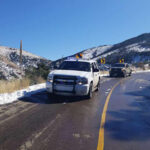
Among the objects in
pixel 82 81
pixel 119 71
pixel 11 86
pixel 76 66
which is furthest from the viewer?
pixel 119 71

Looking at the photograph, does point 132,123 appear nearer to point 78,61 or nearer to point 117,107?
point 117,107

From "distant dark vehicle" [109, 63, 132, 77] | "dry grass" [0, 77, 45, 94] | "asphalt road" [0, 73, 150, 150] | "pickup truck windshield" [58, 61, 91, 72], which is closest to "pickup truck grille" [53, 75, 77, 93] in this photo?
"asphalt road" [0, 73, 150, 150]

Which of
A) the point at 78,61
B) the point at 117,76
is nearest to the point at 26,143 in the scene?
the point at 78,61

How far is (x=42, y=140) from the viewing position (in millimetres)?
4145

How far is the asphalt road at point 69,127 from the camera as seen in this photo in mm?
3994

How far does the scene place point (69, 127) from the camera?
5020mm

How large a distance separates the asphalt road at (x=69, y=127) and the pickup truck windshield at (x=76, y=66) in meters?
2.51

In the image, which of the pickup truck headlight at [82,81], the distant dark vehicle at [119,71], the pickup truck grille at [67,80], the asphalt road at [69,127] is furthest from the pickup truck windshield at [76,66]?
the distant dark vehicle at [119,71]

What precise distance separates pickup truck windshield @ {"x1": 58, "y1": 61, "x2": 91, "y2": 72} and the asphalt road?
2507 millimetres

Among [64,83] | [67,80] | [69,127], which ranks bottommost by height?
[69,127]

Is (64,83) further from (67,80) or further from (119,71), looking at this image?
(119,71)

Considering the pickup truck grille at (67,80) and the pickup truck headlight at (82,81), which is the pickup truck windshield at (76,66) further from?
the pickup truck grille at (67,80)

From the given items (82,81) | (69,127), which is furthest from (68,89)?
(69,127)

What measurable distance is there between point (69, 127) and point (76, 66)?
510 cm
